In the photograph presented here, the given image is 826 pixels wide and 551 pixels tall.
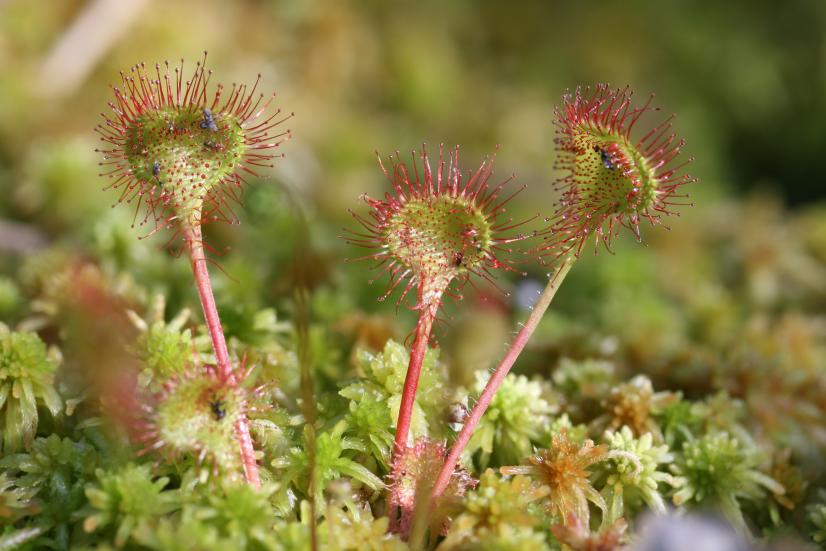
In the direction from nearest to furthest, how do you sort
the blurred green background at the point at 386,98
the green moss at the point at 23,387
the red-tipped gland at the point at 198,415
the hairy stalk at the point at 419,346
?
the red-tipped gland at the point at 198,415 → the hairy stalk at the point at 419,346 → the green moss at the point at 23,387 → the blurred green background at the point at 386,98

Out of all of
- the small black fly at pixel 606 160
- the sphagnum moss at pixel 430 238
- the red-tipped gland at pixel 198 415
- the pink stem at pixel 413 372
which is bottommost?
the red-tipped gland at pixel 198 415

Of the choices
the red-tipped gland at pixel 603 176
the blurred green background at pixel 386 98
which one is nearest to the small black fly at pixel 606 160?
the red-tipped gland at pixel 603 176

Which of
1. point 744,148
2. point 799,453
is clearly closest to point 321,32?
point 744,148

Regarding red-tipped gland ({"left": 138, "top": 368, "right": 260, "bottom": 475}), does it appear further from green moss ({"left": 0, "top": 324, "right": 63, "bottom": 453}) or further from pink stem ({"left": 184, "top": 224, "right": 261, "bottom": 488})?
green moss ({"left": 0, "top": 324, "right": 63, "bottom": 453})

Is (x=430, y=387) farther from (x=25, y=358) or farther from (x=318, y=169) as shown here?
(x=318, y=169)

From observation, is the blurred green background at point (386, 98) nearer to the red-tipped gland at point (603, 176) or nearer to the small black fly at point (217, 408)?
the small black fly at point (217, 408)
